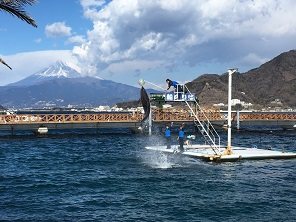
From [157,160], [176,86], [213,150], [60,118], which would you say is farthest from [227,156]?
[60,118]

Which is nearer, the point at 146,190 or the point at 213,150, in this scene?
the point at 146,190

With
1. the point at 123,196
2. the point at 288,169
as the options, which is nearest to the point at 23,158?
the point at 123,196

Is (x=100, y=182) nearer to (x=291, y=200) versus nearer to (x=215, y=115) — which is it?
(x=291, y=200)

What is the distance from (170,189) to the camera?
27500mm

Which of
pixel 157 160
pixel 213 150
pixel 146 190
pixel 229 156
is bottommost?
pixel 146 190

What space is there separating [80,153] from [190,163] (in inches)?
618

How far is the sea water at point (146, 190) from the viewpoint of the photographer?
22031 mm

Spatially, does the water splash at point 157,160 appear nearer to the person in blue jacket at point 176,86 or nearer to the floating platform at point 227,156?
the floating platform at point 227,156

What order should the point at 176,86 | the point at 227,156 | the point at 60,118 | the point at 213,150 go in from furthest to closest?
the point at 60,118
the point at 176,86
the point at 213,150
the point at 227,156

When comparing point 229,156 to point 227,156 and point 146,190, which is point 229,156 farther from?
→ point 146,190

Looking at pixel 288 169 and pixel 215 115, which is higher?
pixel 215 115

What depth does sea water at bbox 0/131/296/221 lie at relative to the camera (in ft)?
72.3

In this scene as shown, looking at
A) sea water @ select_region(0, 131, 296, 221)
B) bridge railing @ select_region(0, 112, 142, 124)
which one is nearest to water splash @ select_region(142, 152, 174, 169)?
sea water @ select_region(0, 131, 296, 221)

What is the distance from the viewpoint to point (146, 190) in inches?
1075
